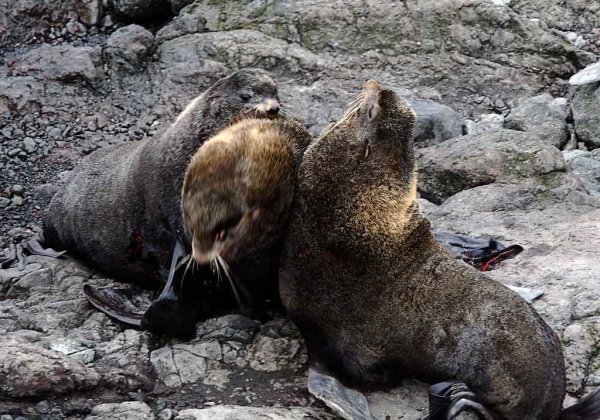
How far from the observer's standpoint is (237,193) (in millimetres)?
4141

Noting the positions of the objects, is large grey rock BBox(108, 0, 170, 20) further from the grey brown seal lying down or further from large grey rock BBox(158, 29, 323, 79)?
the grey brown seal lying down

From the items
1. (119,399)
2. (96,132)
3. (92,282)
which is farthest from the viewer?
(96,132)

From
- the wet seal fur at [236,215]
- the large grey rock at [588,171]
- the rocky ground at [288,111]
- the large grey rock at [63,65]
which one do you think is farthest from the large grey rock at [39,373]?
the large grey rock at [63,65]

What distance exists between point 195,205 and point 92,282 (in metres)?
1.44

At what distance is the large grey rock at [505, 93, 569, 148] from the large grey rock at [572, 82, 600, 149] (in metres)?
0.14

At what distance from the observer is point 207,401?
4.15 meters

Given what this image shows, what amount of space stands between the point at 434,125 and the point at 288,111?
1.40m

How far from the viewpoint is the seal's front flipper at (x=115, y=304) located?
4.80m

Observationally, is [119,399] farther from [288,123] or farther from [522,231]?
[522,231]

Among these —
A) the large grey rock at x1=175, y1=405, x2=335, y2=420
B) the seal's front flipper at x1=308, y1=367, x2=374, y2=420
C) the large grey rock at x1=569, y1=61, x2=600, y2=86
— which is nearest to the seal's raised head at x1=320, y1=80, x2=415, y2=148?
the seal's front flipper at x1=308, y1=367, x2=374, y2=420

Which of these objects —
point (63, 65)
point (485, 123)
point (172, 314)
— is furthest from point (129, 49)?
point (172, 314)

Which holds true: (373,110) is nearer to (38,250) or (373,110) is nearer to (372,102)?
(372,102)

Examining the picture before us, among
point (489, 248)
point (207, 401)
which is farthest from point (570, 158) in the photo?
point (207, 401)

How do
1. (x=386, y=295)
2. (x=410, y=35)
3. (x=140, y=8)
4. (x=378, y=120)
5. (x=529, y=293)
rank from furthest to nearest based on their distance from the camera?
1. (x=140, y=8)
2. (x=410, y=35)
3. (x=529, y=293)
4. (x=378, y=120)
5. (x=386, y=295)
